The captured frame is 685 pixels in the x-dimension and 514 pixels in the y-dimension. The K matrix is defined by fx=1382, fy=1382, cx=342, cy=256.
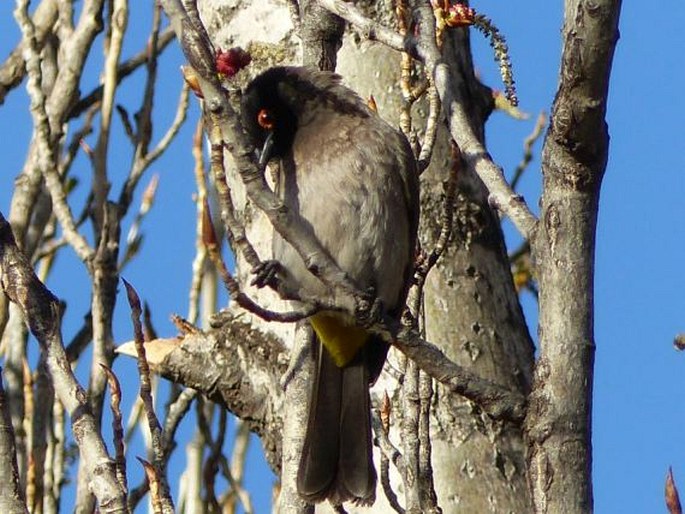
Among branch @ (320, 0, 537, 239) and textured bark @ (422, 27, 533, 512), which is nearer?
branch @ (320, 0, 537, 239)

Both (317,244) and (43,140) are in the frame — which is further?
(43,140)

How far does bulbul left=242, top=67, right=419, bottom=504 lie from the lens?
11.2 ft

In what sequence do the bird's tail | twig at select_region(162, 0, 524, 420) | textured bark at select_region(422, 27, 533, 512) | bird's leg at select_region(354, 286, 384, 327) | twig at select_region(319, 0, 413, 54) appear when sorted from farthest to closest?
textured bark at select_region(422, 27, 533, 512), the bird's tail, twig at select_region(319, 0, 413, 54), bird's leg at select_region(354, 286, 384, 327), twig at select_region(162, 0, 524, 420)

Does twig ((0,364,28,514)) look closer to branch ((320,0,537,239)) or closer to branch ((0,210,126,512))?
branch ((0,210,126,512))

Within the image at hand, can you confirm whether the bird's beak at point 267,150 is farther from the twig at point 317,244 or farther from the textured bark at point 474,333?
the twig at point 317,244

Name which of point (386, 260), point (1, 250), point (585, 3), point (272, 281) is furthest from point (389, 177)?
point (585, 3)

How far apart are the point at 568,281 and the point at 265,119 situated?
4.93 feet

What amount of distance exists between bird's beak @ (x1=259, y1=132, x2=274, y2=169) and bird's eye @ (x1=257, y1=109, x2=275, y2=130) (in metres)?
0.02

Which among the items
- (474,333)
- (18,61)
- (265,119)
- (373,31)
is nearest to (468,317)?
(474,333)

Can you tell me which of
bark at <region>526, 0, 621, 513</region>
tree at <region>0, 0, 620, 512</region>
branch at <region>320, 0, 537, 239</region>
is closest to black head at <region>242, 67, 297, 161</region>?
tree at <region>0, 0, 620, 512</region>

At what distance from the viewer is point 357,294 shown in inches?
98.8

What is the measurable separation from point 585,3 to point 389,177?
1.42 metres

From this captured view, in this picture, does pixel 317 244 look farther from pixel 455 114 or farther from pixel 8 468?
pixel 8 468

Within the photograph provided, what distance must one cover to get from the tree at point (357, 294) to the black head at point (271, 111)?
0.21m
